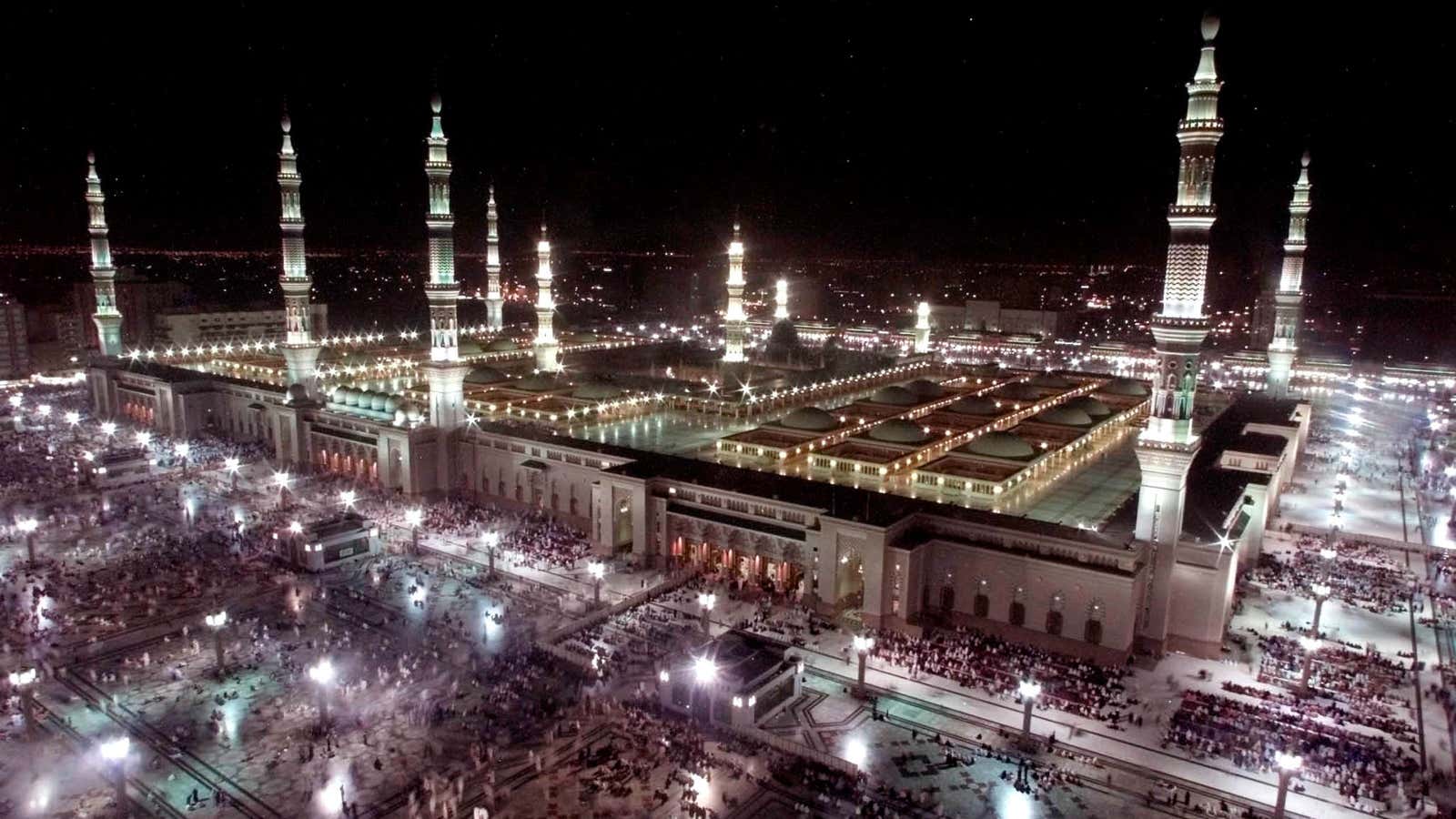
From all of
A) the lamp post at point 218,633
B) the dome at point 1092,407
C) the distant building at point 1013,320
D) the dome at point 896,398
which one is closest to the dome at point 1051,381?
the dome at point 1092,407

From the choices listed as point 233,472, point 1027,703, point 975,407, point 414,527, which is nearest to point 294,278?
point 233,472

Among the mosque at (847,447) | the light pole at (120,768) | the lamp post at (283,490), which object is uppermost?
the mosque at (847,447)

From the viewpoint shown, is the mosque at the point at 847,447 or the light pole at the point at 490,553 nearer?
the mosque at the point at 847,447

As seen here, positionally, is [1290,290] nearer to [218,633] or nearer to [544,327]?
[544,327]

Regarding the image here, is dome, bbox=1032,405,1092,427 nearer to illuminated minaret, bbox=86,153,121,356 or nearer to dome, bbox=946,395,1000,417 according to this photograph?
dome, bbox=946,395,1000,417

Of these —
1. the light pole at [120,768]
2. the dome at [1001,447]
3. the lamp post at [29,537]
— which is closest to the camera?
the light pole at [120,768]

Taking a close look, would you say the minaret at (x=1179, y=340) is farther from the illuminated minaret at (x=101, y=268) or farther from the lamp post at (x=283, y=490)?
the illuminated minaret at (x=101, y=268)

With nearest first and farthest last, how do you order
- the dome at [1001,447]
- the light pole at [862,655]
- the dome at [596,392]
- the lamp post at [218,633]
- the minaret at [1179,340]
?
1. the light pole at [862,655]
2. the lamp post at [218,633]
3. the minaret at [1179,340]
4. the dome at [1001,447]
5. the dome at [596,392]
